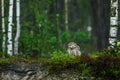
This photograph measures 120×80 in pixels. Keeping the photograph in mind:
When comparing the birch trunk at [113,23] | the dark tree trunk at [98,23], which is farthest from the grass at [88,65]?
the dark tree trunk at [98,23]

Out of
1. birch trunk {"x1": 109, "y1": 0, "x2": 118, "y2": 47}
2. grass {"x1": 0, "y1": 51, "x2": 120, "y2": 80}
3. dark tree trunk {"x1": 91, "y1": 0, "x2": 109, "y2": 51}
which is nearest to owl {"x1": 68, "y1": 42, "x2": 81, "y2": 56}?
grass {"x1": 0, "y1": 51, "x2": 120, "y2": 80}

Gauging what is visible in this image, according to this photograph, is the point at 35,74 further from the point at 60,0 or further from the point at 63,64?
the point at 60,0

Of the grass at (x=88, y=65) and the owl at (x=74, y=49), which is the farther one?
the owl at (x=74, y=49)

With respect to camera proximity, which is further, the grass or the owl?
the owl

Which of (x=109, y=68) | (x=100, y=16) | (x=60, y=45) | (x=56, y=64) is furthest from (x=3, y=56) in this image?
(x=100, y=16)

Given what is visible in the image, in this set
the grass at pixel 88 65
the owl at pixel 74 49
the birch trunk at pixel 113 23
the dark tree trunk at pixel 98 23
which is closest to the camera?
the grass at pixel 88 65

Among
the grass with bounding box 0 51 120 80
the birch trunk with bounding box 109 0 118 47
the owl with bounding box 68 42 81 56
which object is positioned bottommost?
the grass with bounding box 0 51 120 80

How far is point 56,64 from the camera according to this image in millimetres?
12953

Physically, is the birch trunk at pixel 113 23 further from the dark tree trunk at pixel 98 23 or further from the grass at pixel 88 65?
the dark tree trunk at pixel 98 23

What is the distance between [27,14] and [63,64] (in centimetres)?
691

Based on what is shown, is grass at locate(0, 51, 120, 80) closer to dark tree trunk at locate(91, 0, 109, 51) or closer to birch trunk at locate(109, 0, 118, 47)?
birch trunk at locate(109, 0, 118, 47)

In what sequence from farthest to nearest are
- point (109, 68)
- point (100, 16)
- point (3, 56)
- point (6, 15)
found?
point (100, 16) → point (6, 15) → point (3, 56) → point (109, 68)

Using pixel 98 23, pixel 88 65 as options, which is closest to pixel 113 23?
pixel 88 65

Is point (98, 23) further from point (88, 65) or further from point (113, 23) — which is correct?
point (88, 65)
